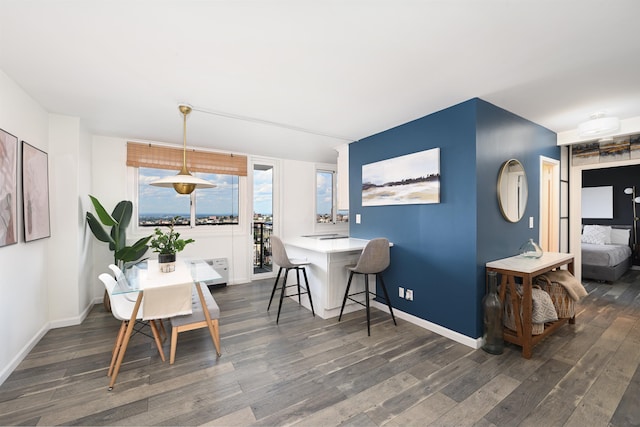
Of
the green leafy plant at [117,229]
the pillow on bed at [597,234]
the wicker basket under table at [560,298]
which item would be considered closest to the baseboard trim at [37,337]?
the green leafy plant at [117,229]

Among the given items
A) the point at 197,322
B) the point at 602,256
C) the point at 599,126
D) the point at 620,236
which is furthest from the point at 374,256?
the point at 620,236

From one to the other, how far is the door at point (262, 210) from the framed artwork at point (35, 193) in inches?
105

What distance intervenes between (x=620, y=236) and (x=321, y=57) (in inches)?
305

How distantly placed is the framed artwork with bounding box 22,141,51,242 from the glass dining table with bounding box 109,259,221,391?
879 millimetres

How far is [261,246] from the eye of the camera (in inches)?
207

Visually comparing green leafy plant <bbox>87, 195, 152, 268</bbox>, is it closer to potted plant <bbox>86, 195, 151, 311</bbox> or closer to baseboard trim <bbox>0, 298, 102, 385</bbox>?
potted plant <bbox>86, 195, 151, 311</bbox>

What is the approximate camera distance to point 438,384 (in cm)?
196

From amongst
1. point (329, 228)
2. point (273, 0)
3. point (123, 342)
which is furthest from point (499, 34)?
point (329, 228)

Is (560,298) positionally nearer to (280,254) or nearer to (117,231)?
→ (280,254)

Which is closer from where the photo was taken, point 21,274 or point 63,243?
point 21,274

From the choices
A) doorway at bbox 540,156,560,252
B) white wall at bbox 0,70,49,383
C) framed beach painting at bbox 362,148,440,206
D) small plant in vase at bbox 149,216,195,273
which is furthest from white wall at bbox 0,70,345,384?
doorway at bbox 540,156,560,252

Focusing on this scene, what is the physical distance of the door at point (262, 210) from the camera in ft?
16.3

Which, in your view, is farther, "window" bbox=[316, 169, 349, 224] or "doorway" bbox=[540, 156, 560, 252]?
"window" bbox=[316, 169, 349, 224]

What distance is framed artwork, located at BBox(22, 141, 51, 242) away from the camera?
91.2 inches
